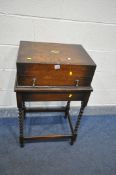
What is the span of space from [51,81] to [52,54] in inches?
7.9

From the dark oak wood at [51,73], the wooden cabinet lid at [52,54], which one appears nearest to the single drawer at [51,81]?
the dark oak wood at [51,73]

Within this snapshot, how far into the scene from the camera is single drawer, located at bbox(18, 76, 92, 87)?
1.26m

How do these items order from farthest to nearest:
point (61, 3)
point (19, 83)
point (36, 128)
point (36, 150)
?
point (36, 128)
point (36, 150)
point (61, 3)
point (19, 83)

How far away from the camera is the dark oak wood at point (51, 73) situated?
1215 mm

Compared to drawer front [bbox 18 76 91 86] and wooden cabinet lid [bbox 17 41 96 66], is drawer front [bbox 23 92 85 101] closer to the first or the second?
drawer front [bbox 18 76 91 86]

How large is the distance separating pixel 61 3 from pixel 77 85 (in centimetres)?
72

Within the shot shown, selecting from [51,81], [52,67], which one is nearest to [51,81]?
[51,81]

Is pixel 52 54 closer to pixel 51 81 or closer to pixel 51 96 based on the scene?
pixel 51 81

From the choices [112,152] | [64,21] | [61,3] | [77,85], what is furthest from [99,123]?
[61,3]

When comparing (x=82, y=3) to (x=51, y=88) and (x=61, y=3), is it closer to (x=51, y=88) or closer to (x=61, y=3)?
(x=61, y=3)

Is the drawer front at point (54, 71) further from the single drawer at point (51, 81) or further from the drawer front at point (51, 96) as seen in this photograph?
the drawer front at point (51, 96)

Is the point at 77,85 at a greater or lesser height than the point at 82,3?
lesser

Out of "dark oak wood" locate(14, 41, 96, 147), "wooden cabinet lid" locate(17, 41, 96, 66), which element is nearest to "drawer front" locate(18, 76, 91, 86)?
"dark oak wood" locate(14, 41, 96, 147)

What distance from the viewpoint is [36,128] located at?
1.97 m
